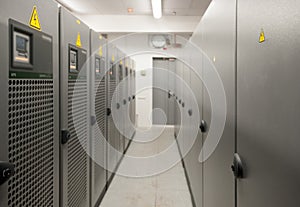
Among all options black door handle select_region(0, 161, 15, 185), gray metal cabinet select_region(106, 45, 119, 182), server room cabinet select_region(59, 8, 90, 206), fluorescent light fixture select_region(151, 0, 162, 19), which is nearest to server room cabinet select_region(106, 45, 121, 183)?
gray metal cabinet select_region(106, 45, 119, 182)

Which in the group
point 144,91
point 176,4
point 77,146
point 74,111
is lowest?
point 77,146

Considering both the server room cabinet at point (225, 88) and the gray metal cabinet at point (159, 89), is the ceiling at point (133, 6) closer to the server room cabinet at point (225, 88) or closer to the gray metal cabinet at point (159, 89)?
the gray metal cabinet at point (159, 89)

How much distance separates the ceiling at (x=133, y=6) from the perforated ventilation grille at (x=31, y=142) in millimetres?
4355

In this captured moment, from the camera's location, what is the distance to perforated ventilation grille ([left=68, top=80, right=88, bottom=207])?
1.70 metres

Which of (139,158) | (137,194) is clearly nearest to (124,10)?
(139,158)

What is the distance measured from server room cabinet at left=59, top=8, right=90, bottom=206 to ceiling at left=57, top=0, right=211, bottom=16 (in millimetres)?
3568

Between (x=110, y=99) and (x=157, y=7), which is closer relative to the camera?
(x=110, y=99)

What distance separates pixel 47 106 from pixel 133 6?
4627 mm

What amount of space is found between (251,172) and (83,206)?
5.01 feet

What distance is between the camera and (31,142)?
3.90 ft

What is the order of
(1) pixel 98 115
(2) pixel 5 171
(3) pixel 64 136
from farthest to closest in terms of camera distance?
(1) pixel 98 115 → (3) pixel 64 136 → (2) pixel 5 171

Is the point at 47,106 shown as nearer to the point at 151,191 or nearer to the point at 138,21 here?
the point at 151,191

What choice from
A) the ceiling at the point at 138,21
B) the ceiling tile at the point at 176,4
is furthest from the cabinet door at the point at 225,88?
the ceiling at the point at 138,21

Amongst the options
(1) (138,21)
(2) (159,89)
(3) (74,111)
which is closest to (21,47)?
(3) (74,111)
